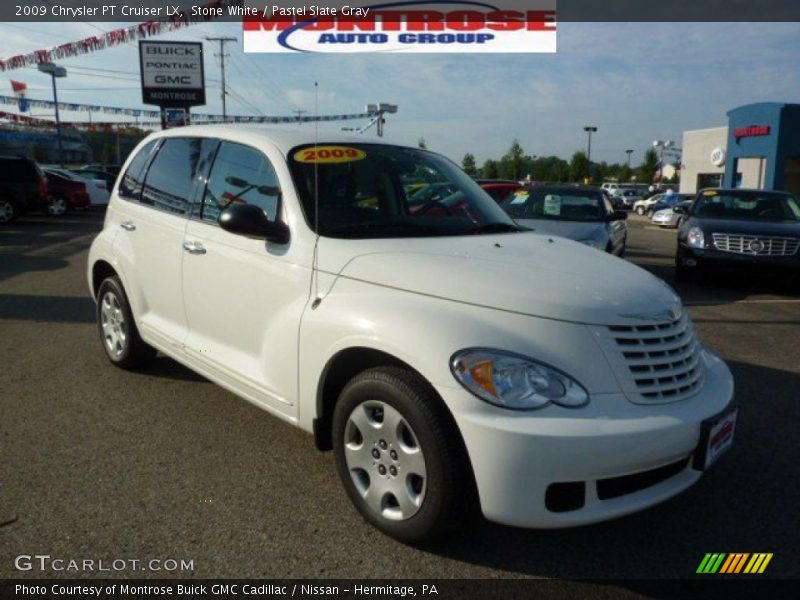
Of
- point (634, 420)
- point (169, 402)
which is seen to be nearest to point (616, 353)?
point (634, 420)

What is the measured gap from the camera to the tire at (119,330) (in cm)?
470

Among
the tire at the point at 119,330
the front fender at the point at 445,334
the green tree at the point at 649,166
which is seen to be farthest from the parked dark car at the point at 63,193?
the green tree at the point at 649,166

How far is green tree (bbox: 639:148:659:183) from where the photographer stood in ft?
296

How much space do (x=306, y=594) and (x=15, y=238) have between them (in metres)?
14.8

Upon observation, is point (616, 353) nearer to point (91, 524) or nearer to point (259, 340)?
point (259, 340)

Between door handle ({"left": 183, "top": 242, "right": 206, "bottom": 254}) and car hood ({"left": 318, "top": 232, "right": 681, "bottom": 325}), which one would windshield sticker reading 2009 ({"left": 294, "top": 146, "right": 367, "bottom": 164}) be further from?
door handle ({"left": 183, "top": 242, "right": 206, "bottom": 254})

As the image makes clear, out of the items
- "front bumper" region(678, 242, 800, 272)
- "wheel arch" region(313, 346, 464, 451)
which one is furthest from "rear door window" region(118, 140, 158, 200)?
"front bumper" region(678, 242, 800, 272)

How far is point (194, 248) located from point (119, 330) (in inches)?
58.3

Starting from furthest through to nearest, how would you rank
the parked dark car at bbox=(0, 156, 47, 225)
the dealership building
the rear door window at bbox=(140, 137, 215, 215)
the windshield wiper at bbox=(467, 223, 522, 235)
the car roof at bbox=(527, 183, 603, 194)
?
the dealership building → the parked dark car at bbox=(0, 156, 47, 225) → the car roof at bbox=(527, 183, 603, 194) → the rear door window at bbox=(140, 137, 215, 215) → the windshield wiper at bbox=(467, 223, 522, 235)

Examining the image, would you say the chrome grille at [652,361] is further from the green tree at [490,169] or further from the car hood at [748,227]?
the green tree at [490,169]

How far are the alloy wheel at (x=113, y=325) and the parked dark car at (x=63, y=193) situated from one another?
1786 centimetres

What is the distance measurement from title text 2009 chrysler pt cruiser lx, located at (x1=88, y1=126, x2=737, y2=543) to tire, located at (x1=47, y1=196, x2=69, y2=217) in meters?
19.2

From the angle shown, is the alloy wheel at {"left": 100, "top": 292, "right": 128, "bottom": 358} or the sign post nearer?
the alloy wheel at {"left": 100, "top": 292, "right": 128, "bottom": 358}

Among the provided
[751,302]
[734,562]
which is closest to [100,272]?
[734,562]
